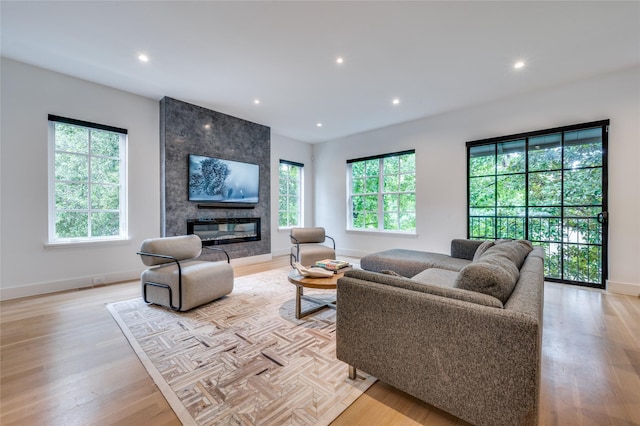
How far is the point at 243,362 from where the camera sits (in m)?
1.95

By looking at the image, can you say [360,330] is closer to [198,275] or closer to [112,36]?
[198,275]

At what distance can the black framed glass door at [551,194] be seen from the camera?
11.9ft

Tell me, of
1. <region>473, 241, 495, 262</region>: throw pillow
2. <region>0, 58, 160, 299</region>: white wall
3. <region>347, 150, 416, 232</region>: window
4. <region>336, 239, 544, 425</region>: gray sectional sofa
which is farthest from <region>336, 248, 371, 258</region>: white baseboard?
<region>336, 239, 544, 425</region>: gray sectional sofa

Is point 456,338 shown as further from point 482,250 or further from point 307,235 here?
point 307,235

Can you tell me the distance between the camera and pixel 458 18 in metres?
2.44

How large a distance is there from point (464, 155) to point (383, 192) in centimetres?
178

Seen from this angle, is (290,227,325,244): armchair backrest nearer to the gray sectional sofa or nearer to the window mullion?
the window mullion

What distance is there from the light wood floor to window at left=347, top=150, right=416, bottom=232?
302cm

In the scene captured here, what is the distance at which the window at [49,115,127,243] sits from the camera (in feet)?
11.8

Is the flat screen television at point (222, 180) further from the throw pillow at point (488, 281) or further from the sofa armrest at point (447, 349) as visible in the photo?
the throw pillow at point (488, 281)

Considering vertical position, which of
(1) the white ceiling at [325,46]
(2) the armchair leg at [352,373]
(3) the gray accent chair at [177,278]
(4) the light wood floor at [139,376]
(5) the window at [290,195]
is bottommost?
(4) the light wood floor at [139,376]

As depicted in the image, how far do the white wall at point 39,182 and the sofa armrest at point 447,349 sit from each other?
13.3 ft

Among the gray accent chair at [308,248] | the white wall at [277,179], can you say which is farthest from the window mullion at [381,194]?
the white wall at [277,179]

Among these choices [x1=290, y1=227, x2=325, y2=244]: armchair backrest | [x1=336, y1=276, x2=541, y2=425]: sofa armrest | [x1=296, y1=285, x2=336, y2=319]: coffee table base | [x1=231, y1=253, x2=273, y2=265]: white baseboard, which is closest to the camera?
[x1=336, y1=276, x2=541, y2=425]: sofa armrest
